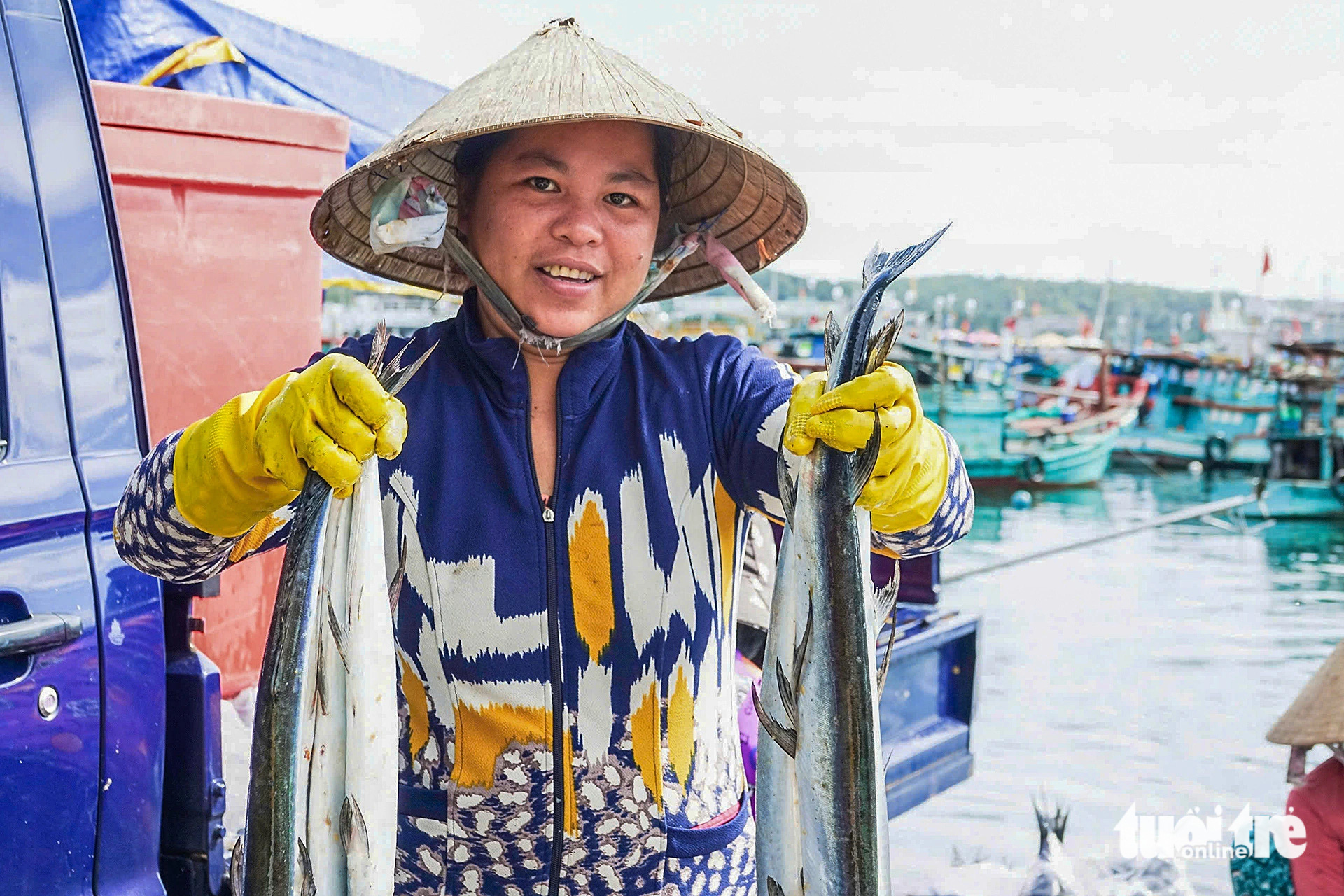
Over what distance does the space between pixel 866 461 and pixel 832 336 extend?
0.72ft

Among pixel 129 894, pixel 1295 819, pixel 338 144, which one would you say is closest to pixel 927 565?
pixel 1295 819

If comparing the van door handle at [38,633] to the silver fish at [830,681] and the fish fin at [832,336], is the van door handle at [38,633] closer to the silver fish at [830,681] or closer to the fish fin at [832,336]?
the silver fish at [830,681]

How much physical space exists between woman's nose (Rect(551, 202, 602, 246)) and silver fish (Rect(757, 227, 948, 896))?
0.55 m

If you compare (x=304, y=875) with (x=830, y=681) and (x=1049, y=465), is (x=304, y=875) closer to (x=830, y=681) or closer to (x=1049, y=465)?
(x=830, y=681)

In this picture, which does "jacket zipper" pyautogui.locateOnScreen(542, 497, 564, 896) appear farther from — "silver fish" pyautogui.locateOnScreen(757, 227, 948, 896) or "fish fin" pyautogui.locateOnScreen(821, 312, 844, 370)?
"fish fin" pyautogui.locateOnScreen(821, 312, 844, 370)

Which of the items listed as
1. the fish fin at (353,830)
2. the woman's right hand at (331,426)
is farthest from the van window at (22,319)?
the fish fin at (353,830)

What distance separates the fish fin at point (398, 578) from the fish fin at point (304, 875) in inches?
14.7

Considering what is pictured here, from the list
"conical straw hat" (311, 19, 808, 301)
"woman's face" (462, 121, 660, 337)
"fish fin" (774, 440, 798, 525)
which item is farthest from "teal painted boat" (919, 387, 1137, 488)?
"fish fin" (774, 440, 798, 525)

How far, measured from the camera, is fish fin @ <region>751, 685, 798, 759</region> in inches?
69.2

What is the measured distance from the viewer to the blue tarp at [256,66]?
470 centimetres

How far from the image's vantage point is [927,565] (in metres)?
4.96

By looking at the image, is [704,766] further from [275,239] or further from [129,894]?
[275,239]

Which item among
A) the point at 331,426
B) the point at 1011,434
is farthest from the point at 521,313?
the point at 1011,434

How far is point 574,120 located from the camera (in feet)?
6.70
